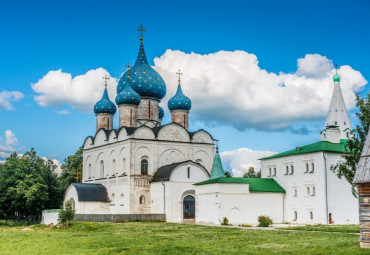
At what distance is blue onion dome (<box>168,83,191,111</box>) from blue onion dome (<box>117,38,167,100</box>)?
45.7 inches

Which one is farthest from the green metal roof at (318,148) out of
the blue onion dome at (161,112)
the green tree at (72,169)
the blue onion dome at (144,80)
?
the green tree at (72,169)

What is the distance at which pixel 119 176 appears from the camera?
44156 millimetres

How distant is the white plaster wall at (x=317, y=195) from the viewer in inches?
1411

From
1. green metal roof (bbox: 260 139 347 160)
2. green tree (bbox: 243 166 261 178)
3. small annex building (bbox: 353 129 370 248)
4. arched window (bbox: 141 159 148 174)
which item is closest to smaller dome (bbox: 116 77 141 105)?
arched window (bbox: 141 159 148 174)

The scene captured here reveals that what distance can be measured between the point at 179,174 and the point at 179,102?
8798 mm

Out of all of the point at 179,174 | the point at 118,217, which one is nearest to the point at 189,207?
the point at 179,174

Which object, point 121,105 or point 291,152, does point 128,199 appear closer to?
point 121,105

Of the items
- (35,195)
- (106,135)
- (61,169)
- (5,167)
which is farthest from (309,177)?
(61,169)

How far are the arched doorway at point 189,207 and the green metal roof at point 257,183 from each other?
3.80 m

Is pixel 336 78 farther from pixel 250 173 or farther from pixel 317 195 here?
pixel 250 173

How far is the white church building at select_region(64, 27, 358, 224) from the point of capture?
3641 centimetres

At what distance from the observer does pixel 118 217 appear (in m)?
38.9

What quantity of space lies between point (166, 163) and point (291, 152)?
11083mm

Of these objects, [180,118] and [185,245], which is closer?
[185,245]
